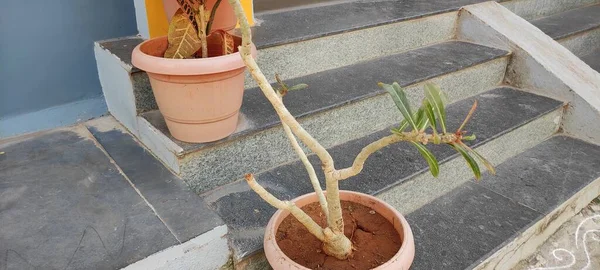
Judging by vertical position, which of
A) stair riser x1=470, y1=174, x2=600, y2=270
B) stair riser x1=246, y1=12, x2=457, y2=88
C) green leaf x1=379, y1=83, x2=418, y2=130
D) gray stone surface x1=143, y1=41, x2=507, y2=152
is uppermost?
green leaf x1=379, y1=83, x2=418, y2=130

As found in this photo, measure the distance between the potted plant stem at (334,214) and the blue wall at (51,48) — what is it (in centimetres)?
108

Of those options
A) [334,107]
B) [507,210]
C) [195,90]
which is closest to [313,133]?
[334,107]

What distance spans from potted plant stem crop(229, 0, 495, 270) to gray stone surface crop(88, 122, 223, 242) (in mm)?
265

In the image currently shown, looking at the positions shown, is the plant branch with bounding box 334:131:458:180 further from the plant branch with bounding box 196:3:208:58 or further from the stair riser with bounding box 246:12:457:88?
the stair riser with bounding box 246:12:457:88

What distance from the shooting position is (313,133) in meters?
1.83

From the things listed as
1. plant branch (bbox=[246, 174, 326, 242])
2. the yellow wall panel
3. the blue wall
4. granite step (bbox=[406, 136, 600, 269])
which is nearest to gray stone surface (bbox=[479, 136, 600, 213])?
granite step (bbox=[406, 136, 600, 269])

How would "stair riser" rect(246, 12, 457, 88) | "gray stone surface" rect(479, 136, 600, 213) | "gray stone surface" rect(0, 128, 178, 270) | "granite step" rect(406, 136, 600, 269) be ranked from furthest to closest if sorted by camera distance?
1. "stair riser" rect(246, 12, 457, 88)
2. "gray stone surface" rect(479, 136, 600, 213)
3. "granite step" rect(406, 136, 600, 269)
4. "gray stone surface" rect(0, 128, 178, 270)

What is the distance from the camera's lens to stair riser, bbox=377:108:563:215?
1.73 meters

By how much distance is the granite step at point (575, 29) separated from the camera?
9.71 ft

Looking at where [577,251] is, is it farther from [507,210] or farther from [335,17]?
[335,17]

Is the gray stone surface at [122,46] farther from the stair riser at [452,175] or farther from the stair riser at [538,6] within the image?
the stair riser at [538,6]

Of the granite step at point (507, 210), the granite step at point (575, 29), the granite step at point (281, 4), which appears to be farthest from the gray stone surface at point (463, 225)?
the granite step at point (575, 29)

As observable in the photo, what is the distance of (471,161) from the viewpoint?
904mm

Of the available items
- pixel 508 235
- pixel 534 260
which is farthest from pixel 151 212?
pixel 534 260
